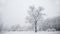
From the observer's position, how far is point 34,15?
1714mm

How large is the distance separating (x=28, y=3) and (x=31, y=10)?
0.17 m

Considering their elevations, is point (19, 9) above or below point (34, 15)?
above

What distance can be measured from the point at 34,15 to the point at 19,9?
0.36 metres

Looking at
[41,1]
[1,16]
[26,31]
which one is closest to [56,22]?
[41,1]

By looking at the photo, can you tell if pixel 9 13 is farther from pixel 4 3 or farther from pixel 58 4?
pixel 58 4

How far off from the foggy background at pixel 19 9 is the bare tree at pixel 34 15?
9 cm

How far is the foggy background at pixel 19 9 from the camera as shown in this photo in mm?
1707

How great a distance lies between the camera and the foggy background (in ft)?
5.60

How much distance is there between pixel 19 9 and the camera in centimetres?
177

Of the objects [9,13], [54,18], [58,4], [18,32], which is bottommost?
[18,32]

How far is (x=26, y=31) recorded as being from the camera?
1740 mm

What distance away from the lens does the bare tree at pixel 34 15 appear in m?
1.71

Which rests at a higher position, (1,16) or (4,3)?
(4,3)

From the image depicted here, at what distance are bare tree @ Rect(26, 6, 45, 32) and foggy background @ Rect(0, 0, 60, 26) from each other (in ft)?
0.29
